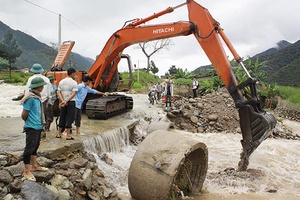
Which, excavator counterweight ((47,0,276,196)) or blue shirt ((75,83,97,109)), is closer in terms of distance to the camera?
excavator counterweight ((47,0,276,196))

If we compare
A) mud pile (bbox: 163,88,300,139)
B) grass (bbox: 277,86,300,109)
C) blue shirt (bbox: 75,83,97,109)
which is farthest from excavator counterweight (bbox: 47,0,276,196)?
grass (bbox: 277,86,300,109)

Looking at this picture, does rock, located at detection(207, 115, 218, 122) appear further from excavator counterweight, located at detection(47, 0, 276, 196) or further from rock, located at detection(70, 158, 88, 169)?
rock, located at detection(70, 158, 88, 169)

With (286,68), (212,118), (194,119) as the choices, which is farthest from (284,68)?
(194,119)

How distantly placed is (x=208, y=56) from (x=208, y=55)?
3cm

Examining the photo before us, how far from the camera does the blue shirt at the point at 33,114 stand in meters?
4.41

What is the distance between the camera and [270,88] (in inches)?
763

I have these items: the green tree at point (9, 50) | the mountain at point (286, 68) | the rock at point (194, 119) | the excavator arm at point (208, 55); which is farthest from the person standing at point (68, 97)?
the green tree at point (9, 50)

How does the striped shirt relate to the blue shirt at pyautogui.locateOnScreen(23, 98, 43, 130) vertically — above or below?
above

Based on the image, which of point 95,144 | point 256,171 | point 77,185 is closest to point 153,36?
point 95,144

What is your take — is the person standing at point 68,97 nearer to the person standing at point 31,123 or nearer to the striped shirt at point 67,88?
the striped shirt at point 67,88

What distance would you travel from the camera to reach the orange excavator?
20.5 ft

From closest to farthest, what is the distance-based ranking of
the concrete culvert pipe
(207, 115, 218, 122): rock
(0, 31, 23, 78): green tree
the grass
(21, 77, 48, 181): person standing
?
(21, 77, 48, 181): person standing
the concrete culvert pipe
(207, 115, 218, 122): rock
the grass
(0, 31, 23, 78): green tree

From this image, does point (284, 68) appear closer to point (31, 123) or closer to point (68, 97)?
point (68, 97)

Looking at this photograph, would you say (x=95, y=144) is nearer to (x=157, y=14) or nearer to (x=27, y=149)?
(x=27, y=149)
